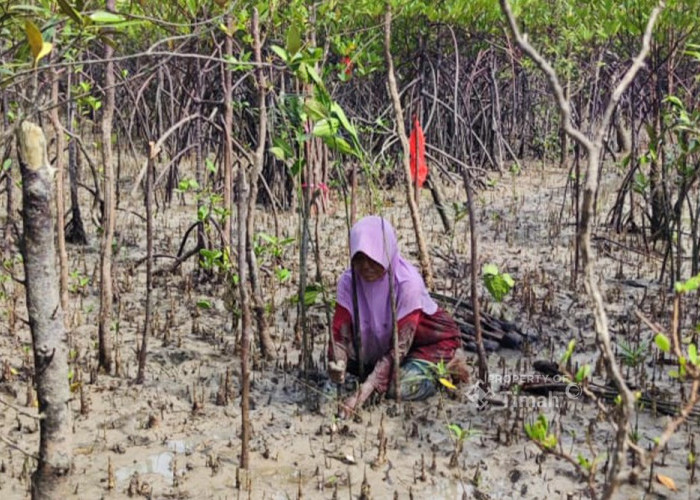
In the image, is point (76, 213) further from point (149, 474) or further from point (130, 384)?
point (149, 474)

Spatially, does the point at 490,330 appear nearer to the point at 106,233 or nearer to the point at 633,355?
the point at 633,355

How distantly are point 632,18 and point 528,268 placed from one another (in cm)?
152

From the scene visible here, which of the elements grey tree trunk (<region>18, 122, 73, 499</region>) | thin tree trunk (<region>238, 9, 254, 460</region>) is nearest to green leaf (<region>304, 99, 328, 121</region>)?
thin tree trunk (<region>238, 9, 254, 460</region>)

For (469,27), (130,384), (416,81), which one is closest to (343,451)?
(130,384)

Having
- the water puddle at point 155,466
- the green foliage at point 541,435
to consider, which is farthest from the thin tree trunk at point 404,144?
the green foliage at point 541,435

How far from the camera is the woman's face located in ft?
10.3

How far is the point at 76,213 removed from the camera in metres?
5.38

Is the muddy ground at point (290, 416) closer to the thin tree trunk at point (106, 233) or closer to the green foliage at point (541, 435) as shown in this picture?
the thin tree trunk at point (106, 233)

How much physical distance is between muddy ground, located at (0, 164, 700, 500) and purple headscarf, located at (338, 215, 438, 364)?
0.26 metres

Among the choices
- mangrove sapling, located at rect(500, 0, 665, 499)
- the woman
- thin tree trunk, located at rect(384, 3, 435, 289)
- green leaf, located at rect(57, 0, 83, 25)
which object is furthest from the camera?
thin tree trunk, located at rect(384, 3, 435, 289)

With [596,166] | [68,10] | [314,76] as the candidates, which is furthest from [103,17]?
[596,166]

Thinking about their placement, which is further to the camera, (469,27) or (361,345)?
(469,27)

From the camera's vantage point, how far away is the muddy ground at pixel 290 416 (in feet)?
8.65

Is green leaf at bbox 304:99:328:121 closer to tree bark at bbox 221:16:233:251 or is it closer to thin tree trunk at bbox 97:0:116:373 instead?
tree bark at bbox 221:16:233:251
